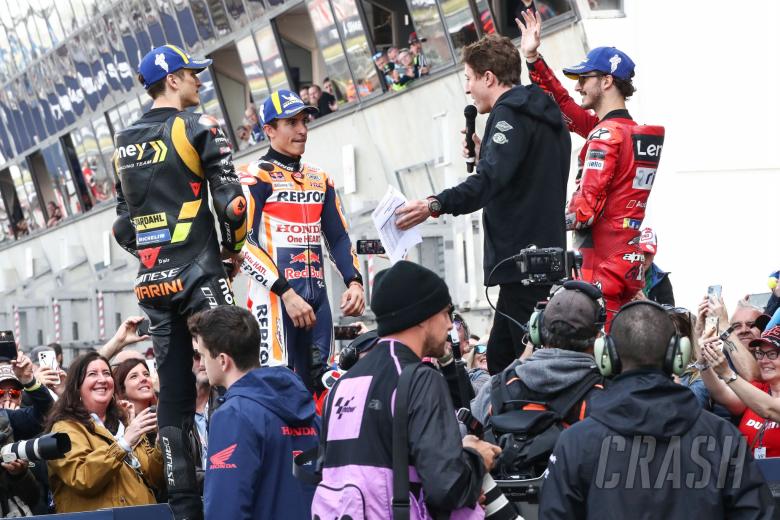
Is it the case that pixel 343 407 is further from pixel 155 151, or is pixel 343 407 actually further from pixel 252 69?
Result: pixel 252 69

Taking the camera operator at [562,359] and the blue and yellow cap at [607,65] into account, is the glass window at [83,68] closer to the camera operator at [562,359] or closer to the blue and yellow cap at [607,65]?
the blue and yellow cap at [607,65]

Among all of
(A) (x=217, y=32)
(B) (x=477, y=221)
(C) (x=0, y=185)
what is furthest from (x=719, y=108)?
(C) (x=0, y=185)

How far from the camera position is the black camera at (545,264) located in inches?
250

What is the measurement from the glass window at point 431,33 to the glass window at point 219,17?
698 cm

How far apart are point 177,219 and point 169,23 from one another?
71.8ft

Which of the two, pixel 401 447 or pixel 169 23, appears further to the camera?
pixel 169 23

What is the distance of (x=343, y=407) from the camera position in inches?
192

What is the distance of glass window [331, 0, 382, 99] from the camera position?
21062mm

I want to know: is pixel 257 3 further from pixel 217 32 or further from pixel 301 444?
pixel 301 444

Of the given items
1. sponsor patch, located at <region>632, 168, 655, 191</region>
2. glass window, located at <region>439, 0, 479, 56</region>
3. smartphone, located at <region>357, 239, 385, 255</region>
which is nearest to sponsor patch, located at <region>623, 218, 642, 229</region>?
sponsor patch, located at <region>632, 168, 655, 191</region>

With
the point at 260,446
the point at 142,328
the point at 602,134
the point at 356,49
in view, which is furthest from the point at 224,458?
the point at 356,49

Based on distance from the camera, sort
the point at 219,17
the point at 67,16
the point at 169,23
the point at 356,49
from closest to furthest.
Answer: the point at 356,49 → the point at 219,17 → the point at 169,23 → the point at 67,16

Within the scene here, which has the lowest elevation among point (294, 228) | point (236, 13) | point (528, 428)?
point (528, 428)

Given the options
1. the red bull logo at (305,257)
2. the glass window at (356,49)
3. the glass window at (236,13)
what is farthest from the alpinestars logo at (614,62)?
the glass window at (236,13)
